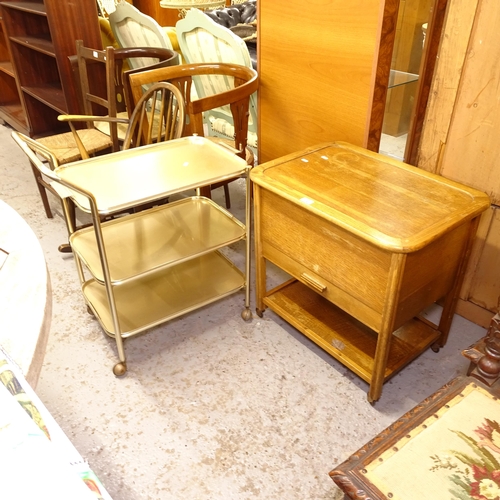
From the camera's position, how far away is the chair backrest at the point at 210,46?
2.51 metres

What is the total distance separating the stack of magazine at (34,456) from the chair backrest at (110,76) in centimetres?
197

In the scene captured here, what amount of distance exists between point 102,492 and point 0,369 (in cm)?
24

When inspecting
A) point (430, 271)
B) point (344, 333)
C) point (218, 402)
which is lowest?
point (218, 402)

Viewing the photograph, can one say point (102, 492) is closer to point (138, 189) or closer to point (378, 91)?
point (138, 189)

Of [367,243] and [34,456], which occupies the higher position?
[34,456]

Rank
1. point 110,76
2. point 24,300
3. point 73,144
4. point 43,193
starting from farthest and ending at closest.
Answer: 1. point 43,193
2. point 73,144
3. point 110,76
4. point 24,300

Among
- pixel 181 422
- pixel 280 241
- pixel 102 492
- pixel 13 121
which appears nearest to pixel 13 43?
pixel 13 121

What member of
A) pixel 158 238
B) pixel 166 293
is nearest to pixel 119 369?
pixel 166 293

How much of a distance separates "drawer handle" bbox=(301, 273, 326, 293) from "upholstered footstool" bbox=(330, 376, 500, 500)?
1.80 ft

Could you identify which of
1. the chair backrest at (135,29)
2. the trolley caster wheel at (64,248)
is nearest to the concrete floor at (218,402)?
the trolley caster wheel at (64,248)

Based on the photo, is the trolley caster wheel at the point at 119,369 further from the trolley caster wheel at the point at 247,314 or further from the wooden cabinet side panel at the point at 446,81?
the wooden cabinet side panel at the point at 446,81

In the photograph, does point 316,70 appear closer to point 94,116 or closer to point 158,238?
point 158,238

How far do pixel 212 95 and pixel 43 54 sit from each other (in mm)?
2228

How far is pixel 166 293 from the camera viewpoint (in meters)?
1.91
